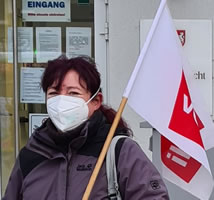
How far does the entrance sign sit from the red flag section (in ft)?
8.94

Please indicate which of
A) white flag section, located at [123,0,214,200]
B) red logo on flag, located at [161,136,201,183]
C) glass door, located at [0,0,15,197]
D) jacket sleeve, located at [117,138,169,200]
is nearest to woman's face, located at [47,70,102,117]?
white flag section, located at [123,0,214,200]

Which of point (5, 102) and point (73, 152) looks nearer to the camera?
point (73, 152)

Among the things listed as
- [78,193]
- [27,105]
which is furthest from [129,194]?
[27,105]

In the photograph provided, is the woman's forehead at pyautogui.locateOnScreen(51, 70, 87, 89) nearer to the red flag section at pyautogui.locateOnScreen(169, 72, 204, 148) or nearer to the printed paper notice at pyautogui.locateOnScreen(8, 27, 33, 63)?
the red flag section at pyautogui.locateOnScreen(169, 72, 204, 148)

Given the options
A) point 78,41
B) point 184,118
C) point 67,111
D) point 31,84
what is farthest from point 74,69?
point 31,84

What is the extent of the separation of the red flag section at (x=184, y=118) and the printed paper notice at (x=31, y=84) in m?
2.73

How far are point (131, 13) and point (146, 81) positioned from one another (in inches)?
96.3

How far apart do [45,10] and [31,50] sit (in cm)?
43

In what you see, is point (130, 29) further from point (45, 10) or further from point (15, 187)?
point (15, 187)

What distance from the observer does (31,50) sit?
16.3 ft

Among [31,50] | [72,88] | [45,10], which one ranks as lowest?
[72,88]

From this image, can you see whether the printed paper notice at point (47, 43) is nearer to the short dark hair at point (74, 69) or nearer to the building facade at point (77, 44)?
the building facade at point (77, 44)

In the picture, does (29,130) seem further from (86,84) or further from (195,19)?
(86,84)

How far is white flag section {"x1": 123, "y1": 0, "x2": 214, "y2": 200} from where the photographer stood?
2.22 meters
